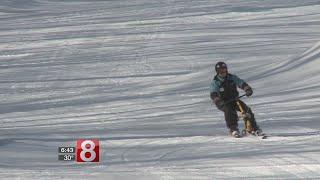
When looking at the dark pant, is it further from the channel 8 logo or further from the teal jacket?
the channel 8 logo

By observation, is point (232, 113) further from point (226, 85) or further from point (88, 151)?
point (88, 151)

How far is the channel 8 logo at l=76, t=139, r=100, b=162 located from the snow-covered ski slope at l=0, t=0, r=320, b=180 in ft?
0.63

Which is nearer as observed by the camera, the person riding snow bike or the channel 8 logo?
the channel 8 logo

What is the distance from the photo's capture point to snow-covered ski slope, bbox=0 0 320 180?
380 inches

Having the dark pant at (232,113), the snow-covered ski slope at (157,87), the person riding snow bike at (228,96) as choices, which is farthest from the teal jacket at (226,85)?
the snow-covered ski slope at (157,87)

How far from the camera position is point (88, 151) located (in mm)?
10562

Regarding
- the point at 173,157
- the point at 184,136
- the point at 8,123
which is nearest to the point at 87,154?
the point at 173,157

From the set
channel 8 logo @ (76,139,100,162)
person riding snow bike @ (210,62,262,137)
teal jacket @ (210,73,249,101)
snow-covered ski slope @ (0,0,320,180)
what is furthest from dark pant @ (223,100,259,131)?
channel 8 logo @ (76,139,100,162)

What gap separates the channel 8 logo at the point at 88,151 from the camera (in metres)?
10.0

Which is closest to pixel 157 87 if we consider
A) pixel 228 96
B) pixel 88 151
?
pixel 228 96

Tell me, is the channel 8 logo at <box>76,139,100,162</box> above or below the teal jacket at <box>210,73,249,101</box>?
below

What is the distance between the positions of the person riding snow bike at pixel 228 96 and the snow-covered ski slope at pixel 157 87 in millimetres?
331

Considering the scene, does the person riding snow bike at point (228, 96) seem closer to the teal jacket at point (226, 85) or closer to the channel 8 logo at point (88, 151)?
the teal jacket at point (226, 85)

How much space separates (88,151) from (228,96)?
2.56m
